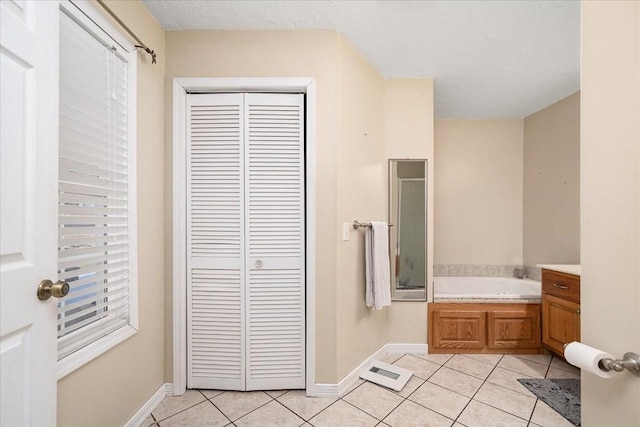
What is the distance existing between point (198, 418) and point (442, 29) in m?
2.91

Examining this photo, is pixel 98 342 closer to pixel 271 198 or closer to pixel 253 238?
pixel 253 238

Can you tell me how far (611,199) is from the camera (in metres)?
0.73

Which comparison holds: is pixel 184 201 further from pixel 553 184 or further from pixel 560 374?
pixel 553 184

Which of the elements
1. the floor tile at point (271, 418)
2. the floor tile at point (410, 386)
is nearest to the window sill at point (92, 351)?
the floor tile at point (271, 418)

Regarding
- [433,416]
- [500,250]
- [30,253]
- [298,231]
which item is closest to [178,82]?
[298,231]

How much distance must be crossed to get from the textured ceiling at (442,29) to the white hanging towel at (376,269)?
4.47 feet

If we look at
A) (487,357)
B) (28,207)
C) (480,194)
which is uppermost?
(480,194)

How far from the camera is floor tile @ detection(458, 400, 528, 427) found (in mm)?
1740

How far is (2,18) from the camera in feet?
2.66

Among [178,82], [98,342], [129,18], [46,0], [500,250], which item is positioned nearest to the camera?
[46,0]

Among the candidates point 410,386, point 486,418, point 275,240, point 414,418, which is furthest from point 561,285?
point 275,240

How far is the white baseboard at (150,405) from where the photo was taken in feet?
5.46

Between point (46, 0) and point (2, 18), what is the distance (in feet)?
0.73

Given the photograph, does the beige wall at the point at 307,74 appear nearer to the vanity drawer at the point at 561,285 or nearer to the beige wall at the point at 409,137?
the beige wall at the point at 409,137
